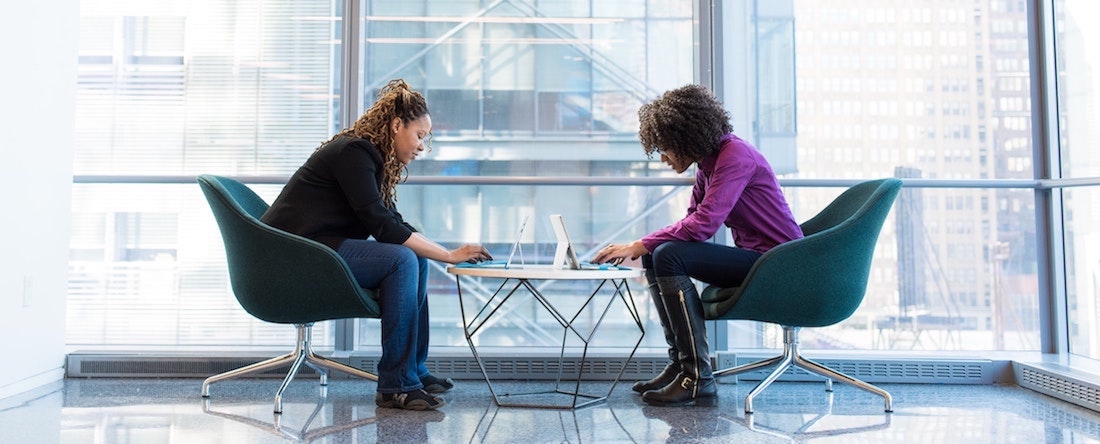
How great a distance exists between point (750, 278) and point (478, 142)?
1.48 meters

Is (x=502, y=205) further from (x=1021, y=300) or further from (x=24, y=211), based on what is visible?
(x=1021, y=300)

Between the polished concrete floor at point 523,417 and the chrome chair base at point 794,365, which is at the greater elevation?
the chrome chair base at point 794,365

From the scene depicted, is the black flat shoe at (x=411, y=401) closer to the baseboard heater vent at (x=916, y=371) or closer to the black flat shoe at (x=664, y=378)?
the black flat shoe at (x=664, y=378)

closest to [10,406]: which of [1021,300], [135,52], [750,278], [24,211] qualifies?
[24,211]

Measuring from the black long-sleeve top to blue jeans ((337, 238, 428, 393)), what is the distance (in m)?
0.07

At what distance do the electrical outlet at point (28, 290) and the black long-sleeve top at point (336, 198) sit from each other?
107 centimetres

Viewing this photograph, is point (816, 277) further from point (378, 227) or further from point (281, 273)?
point (281, 273)

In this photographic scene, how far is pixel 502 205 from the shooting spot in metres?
3.40

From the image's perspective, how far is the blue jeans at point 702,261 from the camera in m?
2.57

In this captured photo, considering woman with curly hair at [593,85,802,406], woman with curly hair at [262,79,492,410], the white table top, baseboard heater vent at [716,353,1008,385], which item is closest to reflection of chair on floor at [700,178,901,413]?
woman with curly hair at [593,85,802,406]

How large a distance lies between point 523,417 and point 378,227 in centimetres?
77

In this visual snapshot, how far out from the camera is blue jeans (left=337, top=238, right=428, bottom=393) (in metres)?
2.45

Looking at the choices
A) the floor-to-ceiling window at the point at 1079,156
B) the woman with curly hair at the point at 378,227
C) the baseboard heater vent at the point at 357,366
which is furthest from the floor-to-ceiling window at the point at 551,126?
the woman with curly hair at the point at 378,227

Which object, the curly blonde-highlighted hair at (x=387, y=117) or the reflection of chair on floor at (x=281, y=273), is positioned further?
the curly blonde-highlighted hair at (x=387, y=117)
